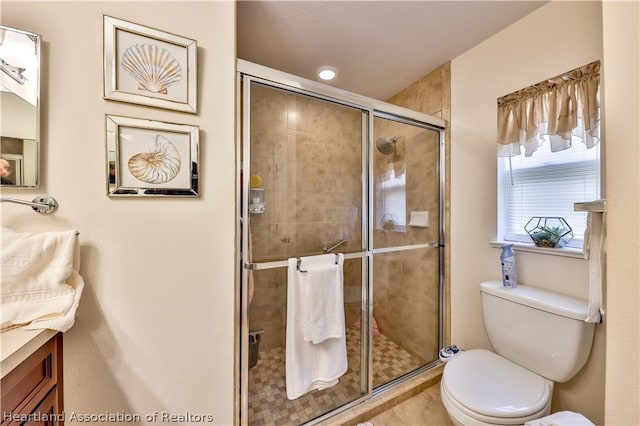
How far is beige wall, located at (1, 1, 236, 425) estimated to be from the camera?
82 cm

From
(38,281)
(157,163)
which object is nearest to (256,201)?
(157,163)

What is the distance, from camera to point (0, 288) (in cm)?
69

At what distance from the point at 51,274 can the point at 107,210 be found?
9.7 inches

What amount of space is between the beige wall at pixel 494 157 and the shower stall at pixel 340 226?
159 millimetres

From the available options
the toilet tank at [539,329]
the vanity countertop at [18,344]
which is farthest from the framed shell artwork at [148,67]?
the toilet tank at [539,329]

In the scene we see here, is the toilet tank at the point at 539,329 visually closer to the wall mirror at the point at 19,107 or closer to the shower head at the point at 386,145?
the shower head at the point at 386,145

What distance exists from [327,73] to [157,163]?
58.2 inches

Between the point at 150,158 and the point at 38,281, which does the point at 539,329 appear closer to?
the point at 150,158

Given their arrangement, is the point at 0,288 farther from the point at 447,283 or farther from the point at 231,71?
the point at 447,283

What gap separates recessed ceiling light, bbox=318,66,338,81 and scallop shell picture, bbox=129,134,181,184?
1362mm

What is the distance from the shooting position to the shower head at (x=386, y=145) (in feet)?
5.28

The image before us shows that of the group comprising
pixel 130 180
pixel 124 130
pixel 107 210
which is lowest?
pixel 107 210

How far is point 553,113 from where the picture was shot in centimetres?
120

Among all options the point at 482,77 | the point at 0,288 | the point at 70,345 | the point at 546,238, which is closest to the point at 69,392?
the point at 70,345
